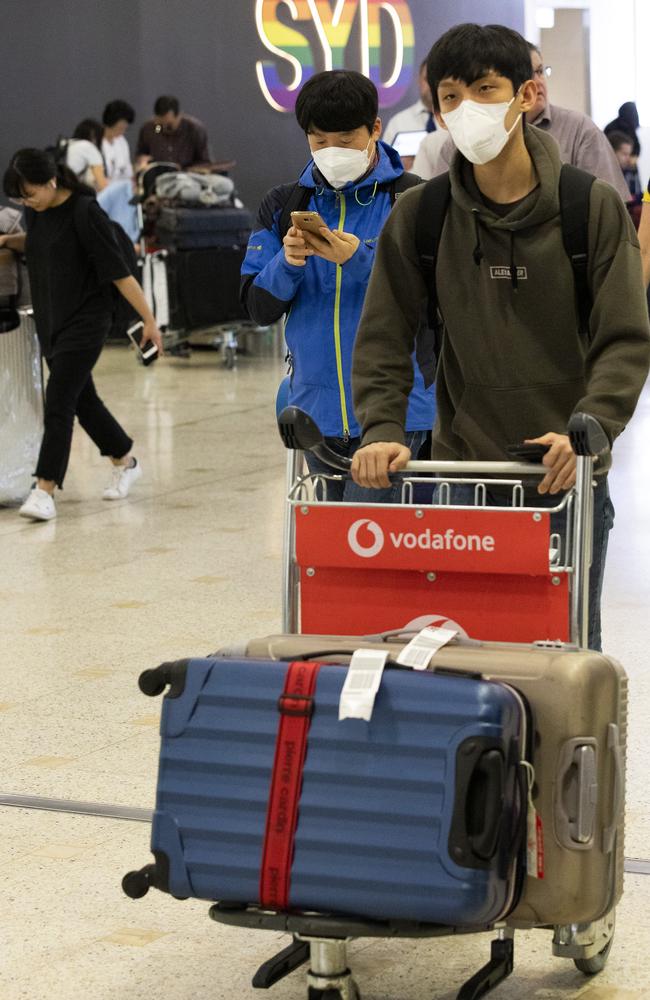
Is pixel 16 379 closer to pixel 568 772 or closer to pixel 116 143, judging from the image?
pixel 568 772

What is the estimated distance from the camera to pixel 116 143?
16.0m

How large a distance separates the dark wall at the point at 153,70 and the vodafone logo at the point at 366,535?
616 inches

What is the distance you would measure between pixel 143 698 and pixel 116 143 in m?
12.5

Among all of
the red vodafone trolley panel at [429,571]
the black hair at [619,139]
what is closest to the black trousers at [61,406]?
the red vodafone trolley panel at [429,571]

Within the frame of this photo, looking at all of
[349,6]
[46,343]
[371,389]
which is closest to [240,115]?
[349,6]

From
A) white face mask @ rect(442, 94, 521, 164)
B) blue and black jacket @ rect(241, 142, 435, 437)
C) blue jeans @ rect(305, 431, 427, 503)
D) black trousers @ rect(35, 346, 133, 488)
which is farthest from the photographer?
black trousers @ rect(35, 346, 133, 488)

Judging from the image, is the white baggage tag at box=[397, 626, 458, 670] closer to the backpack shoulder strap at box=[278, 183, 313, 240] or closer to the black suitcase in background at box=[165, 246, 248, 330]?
the backpack shoulder strap at box=[278, 183, 313, 240]

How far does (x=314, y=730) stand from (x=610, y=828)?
0.46 m

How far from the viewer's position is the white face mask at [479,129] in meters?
2.57

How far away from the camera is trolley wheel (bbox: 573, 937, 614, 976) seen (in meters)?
2.62

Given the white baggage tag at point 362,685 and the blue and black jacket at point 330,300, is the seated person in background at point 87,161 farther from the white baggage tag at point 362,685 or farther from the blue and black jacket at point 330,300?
the white baggage tag at point 362,685

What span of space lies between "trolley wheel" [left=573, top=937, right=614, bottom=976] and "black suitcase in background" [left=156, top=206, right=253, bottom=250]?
1106 cm

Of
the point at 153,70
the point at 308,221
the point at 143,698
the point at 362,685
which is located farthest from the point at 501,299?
the point at 153,70

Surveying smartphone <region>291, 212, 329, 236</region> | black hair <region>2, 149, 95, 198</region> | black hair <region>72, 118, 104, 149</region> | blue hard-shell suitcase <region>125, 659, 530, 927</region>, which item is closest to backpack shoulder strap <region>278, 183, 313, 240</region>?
smartphone <region>291, 212, 329, 236</region>
